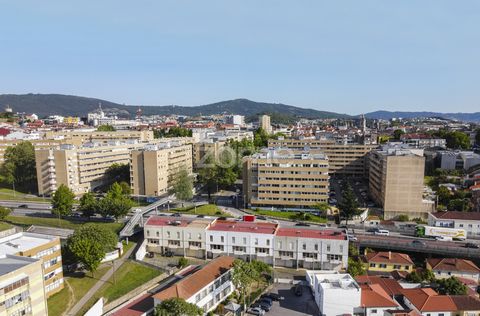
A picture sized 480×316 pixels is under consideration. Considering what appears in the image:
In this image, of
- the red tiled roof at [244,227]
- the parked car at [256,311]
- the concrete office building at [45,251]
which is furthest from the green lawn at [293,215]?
the concrete office building at [45,251]

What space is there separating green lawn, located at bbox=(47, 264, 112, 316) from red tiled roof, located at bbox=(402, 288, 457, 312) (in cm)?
4357

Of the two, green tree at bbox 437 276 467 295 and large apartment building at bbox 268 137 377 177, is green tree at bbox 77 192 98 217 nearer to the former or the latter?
green tree at bbox 437 276 467 295

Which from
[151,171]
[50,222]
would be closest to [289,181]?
[151,171]

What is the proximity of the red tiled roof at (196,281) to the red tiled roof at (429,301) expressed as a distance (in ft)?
81.5

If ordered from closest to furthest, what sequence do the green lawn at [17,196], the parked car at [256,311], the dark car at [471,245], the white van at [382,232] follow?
the parked car at [256,311] < the dark car at [471,245] < the white van at [382,232] < the green lawn at [17,196]

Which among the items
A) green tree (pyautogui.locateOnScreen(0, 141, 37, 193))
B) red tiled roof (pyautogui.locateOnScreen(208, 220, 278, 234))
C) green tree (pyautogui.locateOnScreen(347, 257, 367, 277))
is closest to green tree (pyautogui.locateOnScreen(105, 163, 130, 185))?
green tree (pyautogui.locateOnScreen(0, 141, 37, 193))

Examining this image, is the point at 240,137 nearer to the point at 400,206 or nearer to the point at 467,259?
the point at 400,206

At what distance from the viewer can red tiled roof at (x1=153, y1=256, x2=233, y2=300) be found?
3844cm

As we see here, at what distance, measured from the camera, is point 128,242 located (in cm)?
6169

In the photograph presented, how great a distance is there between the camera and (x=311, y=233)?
5716cm

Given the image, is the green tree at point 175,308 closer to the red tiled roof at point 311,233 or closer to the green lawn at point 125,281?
the green lawn at point 125,281

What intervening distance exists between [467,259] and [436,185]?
1629 inches

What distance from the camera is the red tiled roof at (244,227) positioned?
57.7m

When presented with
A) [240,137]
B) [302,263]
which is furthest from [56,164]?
[240,137]
